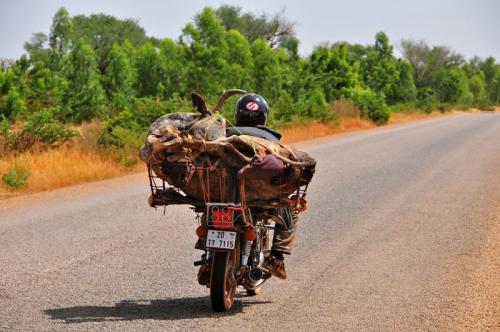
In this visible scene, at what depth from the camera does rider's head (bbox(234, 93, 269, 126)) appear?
7078 mm

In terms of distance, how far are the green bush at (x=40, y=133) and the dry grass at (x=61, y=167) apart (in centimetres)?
38

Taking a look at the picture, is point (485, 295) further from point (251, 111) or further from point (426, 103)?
point (426, 103)

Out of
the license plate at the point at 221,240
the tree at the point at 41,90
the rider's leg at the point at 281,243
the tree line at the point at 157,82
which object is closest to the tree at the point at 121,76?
the tree line at the point at 157,82

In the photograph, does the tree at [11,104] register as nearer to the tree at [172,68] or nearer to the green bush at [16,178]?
the tree at [172,68]

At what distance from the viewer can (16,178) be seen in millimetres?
15094

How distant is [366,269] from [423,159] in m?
12.7

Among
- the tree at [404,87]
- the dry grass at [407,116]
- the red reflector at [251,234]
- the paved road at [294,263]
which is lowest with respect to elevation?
the dry grass at [407,116]

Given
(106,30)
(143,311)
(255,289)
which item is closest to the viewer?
(143,311)

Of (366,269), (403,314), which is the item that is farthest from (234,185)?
(366,269)

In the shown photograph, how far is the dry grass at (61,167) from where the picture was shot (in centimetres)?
1545

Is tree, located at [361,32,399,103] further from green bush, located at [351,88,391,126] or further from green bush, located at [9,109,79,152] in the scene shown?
green bush, located at [9,109,79,152]

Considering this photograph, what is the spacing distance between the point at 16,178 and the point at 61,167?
1629 mm

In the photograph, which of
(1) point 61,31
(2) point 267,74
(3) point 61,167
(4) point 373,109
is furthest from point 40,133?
(1) point 61,31

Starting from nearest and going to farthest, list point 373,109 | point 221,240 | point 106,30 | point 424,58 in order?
point 221,240
point 373,109
point 106,30
point 424,58
